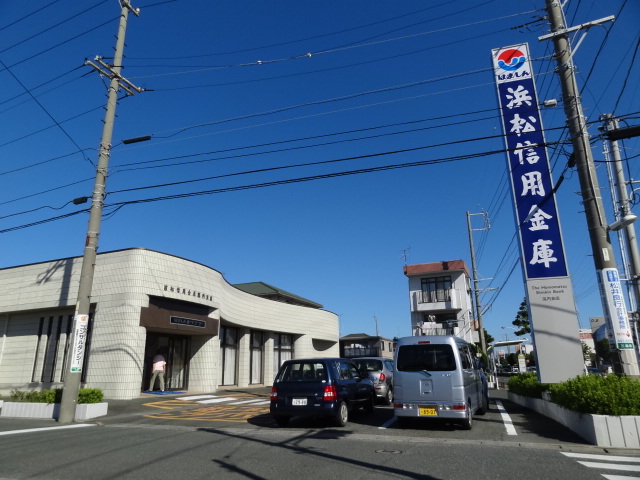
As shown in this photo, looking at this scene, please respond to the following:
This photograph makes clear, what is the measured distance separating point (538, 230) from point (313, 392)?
916 cm

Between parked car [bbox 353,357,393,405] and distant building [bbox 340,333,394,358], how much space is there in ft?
100.0

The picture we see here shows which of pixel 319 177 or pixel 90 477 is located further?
pixel 319 177

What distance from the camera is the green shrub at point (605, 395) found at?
7680 millimetres

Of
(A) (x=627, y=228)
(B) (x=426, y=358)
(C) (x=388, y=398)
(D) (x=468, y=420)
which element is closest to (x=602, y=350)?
(A) (x=627, y=228)

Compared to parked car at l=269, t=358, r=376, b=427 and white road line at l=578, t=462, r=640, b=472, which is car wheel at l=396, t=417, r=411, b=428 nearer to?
parked car at l=269, t=358, r=376, b=427

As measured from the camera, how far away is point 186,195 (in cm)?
1301

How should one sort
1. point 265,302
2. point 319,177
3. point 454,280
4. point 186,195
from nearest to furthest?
point 319,177, point 186,195, point 265,302, point 454,280

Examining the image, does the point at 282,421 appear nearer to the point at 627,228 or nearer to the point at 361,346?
the point at 627,228

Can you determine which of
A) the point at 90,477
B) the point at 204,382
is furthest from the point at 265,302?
the point at 90,477

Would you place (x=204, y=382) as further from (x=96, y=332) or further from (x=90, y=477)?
(x=90, y=477)

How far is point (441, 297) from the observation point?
123 ft

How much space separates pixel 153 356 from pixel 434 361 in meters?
15.4

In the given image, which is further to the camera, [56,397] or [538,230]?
[538,230]

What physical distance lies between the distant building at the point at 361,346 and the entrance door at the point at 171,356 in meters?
25.6
